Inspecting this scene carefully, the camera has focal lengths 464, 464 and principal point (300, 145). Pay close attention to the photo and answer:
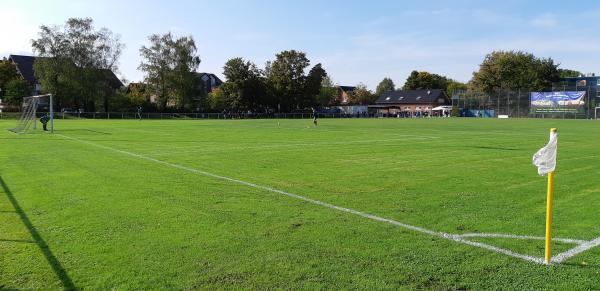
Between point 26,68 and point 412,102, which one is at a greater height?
point 26,68

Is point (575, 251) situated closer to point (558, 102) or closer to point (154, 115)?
point (154, 115)

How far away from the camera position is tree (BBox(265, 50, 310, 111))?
97.2 metres

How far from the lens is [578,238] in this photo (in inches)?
236

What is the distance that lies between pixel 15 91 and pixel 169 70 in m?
24.1

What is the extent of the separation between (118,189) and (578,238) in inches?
318

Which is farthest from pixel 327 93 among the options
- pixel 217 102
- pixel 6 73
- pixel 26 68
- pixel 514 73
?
pixel 6 73

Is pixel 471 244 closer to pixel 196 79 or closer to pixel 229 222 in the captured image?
pixel 229 222

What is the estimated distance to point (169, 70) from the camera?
82.7 metres

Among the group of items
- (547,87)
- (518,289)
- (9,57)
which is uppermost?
(9,57)

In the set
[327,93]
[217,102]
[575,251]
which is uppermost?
[327,93]

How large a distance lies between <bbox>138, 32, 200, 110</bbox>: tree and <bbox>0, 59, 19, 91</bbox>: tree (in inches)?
768

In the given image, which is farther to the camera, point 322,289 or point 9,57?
point 9,57

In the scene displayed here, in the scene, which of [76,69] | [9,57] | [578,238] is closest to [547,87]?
[76,69]

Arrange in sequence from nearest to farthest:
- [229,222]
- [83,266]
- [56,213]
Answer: [83,266], [229,222], [56,213]
